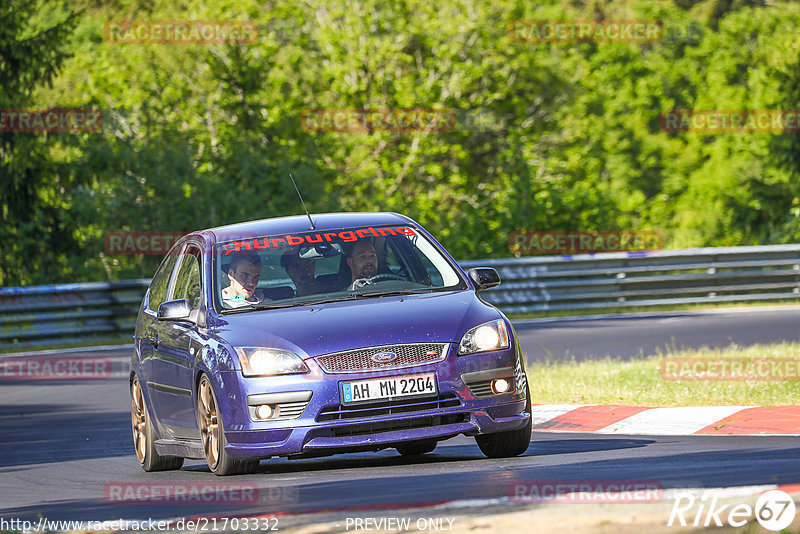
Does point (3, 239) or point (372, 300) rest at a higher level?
→ point (372, 300)

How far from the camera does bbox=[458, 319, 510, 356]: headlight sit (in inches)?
324

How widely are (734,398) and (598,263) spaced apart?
44.5ft

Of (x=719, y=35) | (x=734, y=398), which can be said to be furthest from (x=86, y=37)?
(x=734, y=398)

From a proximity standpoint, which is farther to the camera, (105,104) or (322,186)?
(105,104)

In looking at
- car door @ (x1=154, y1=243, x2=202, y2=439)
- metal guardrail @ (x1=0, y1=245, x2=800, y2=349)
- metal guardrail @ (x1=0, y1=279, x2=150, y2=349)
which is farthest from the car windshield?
metal guardrail @ (x1=0, y1=245, x2=800, y2=349)

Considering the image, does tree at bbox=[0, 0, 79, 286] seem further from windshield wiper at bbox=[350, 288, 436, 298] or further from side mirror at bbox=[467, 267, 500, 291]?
windshield wiper at bbox=[350, 288, 436, 298]

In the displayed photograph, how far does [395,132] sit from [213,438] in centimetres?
3538

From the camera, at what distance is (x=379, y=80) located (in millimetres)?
43125

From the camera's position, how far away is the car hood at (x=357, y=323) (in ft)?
26.5

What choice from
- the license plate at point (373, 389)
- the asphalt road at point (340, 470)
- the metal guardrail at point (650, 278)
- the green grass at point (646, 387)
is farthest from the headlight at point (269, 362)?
the metal guardrail at point (650, 278)

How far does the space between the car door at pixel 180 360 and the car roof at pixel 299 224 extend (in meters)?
0.23

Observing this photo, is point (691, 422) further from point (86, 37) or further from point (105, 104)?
point (86, 37)

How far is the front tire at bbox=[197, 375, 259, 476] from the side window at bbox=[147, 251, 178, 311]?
1655mm

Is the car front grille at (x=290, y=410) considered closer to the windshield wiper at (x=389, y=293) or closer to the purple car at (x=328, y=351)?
the purple car at (x=328, y=351)
